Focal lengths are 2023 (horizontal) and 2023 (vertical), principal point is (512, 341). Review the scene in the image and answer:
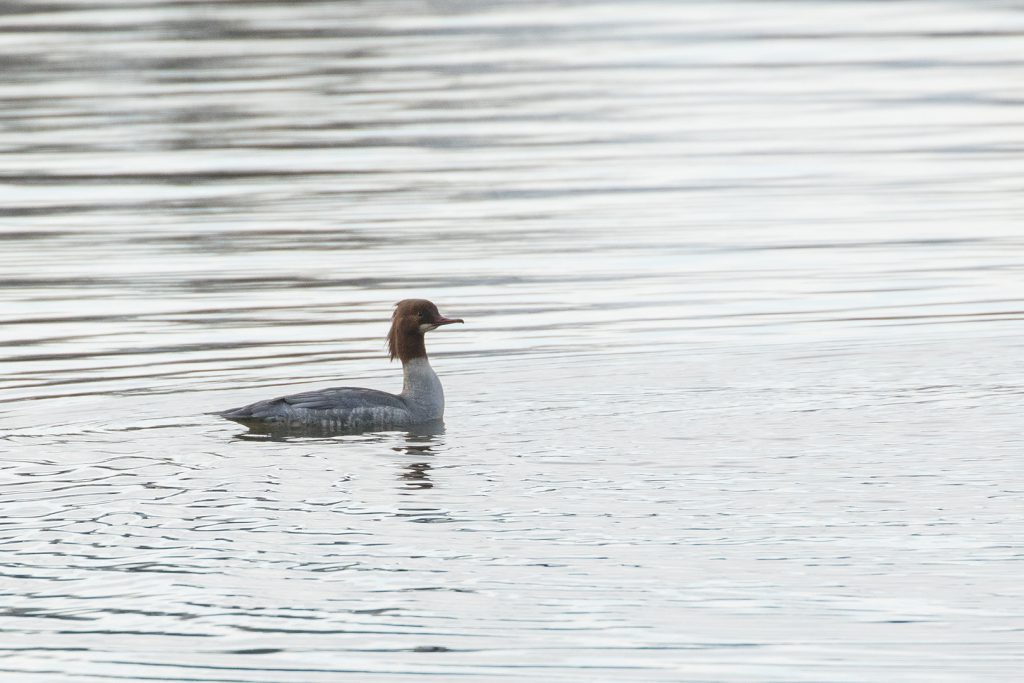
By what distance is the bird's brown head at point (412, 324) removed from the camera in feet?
44.7

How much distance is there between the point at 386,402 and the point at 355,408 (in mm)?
303

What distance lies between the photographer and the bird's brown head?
13.6m

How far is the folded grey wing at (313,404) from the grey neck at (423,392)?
10 centimetres

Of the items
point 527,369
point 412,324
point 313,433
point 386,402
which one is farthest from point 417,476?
point 527,369

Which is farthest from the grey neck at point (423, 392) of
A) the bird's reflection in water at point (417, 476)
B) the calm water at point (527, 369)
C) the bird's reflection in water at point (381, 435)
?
the bird's reflection in water at point (417, 476)

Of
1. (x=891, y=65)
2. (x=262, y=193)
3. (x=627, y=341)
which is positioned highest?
(x=891, y=65)

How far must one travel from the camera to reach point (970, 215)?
67.1 ft

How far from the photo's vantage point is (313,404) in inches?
496

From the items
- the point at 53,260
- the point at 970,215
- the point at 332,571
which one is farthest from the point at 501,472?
the point at 970,215

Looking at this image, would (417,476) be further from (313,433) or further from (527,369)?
(527,369)

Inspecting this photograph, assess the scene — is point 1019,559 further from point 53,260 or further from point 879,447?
point 53,260

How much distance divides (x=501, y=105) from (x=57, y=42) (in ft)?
38.9

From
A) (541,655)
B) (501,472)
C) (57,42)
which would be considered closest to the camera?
(541,655)

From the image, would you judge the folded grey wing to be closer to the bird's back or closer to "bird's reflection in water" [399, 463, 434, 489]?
the bird's back
